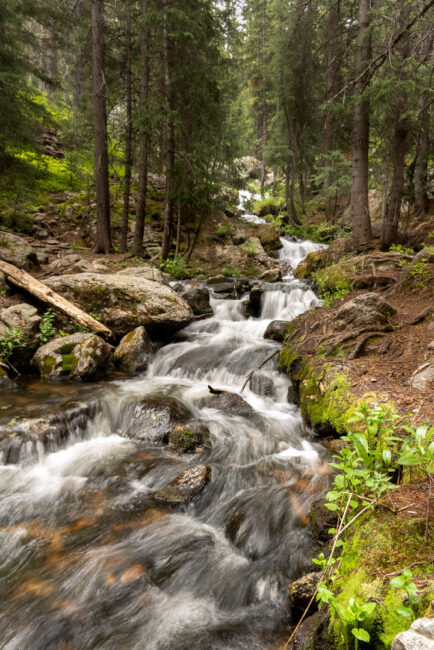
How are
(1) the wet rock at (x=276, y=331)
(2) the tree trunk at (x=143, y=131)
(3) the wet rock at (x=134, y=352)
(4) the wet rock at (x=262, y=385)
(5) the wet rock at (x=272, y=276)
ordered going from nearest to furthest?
(4) the wet rock at (x=262, y=385) → (3) the wet rock at (x=134, y=352) → (1) the wet rock at (x=276, y=331) → (2) the tree trunk at (x=143, y=131) → (5) the wet rock at (x=272, y=276)

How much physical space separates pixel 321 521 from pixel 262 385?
12.9 feet

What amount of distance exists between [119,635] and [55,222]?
15.7m

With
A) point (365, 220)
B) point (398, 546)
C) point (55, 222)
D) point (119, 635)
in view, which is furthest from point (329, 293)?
point (55, 222)

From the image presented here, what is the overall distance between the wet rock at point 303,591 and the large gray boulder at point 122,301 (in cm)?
704

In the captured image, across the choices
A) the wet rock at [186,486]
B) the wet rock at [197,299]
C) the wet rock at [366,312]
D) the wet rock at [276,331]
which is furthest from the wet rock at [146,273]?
the wet rock at [186,486]

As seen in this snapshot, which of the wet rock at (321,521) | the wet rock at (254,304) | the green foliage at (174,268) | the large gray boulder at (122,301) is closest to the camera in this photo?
the wet rock at (321,521)

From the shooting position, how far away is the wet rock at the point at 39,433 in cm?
495

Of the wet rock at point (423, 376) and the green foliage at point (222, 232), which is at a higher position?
the green foliage at point (222, 232)

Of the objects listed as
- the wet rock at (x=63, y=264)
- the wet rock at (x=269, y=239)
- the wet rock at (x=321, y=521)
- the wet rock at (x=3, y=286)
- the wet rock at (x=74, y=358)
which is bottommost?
the wet rock at (x=321, y=521)

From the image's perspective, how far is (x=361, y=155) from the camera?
31.3 feet

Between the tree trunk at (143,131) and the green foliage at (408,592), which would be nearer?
the green foliage at (408,592)

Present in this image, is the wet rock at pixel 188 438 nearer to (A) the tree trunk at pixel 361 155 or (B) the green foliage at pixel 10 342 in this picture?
(B) the green foliage at pixel 10 342

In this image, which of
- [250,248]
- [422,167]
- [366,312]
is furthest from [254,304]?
[422,167]

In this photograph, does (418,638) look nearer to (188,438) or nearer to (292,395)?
(188,438)
